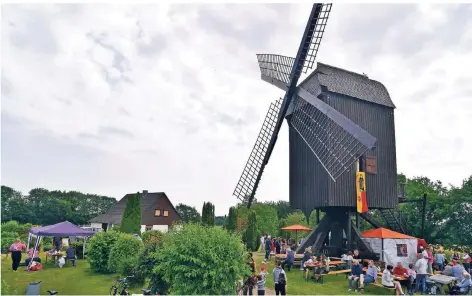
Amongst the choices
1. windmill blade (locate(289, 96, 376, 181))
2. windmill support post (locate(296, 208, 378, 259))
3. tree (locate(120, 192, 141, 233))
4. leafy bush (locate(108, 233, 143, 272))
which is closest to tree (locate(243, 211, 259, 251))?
tree (locate(120, 192, 141, 233))

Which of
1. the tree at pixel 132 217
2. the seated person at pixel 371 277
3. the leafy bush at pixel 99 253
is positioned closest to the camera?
the seated person at pixel 371 277

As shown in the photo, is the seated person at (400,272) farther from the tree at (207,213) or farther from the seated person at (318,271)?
the tree at (207,213)

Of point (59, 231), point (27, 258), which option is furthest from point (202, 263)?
point (59, 231)

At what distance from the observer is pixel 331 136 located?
18.2 m

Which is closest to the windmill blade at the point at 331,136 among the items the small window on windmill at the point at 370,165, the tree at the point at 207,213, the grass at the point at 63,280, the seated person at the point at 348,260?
the small window on windmill at the point at 370,165

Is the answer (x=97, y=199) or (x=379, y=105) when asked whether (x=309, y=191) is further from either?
(x=97, y=199)

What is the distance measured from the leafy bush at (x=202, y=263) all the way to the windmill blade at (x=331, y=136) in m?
7.86

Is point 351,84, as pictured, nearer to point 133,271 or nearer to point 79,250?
point 133,271

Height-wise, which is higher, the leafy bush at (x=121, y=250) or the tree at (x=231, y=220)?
the tree at (x=231, y=220)

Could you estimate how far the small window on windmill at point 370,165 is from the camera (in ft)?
65.3

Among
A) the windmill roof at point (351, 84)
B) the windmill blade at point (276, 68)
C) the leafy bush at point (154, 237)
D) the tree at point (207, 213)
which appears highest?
the windmill blade at point (276, 68)

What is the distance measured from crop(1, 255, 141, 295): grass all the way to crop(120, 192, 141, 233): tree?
734 centimetres

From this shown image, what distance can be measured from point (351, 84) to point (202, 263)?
597 inches

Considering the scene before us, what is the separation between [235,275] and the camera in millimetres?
10148
